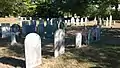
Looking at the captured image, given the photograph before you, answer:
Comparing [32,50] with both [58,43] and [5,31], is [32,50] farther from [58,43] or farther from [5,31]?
[5,31]

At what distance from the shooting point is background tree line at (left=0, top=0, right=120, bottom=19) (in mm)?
14016

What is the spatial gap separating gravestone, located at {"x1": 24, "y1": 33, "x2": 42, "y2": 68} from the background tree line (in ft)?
13.7

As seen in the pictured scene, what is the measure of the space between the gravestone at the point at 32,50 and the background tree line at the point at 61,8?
417 centimetres

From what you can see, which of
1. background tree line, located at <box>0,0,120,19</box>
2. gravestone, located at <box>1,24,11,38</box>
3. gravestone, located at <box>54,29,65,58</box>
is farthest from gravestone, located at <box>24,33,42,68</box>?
gravestone, located at <box>1,24,11,38</box>

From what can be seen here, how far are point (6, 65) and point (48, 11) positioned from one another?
33442mm

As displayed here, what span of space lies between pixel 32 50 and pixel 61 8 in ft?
61.7

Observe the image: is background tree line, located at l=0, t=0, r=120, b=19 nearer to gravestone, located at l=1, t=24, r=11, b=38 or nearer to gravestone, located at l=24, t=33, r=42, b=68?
gravestone, located at l=1, t=24, r=11, b=38

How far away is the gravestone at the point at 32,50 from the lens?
28.3 ft

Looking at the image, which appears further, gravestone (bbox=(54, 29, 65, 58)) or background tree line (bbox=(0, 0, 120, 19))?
background tree line (bbox=(0, 0, 120, 19))

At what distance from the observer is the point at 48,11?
42062 mm

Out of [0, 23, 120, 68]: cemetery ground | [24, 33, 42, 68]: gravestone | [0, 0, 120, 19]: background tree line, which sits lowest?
[0, 23, 120, 68]: cemetery ground

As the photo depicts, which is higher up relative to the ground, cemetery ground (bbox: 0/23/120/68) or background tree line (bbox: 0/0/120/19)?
background tree line (bbox: 0/0/120/19)

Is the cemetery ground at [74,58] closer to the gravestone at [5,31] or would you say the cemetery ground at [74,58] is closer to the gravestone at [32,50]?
the gravestone at [32,50]

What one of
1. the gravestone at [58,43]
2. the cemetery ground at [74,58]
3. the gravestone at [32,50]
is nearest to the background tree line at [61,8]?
the cemetery ground at [74,58]
